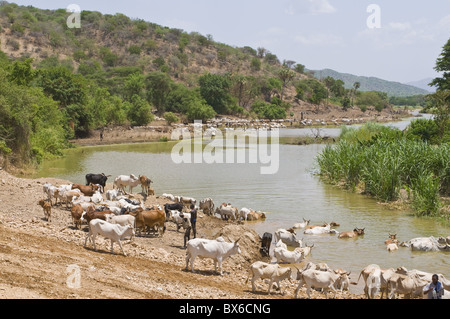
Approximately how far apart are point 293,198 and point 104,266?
15091 millimetres

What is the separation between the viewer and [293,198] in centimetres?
2467

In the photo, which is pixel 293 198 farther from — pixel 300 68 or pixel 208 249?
pixel 300 68

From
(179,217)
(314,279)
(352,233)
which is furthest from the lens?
(352,233)

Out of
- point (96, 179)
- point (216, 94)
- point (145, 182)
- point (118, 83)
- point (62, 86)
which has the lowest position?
point (145, 182)

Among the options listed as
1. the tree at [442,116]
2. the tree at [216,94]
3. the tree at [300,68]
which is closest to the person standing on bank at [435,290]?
the tree at [442,116]

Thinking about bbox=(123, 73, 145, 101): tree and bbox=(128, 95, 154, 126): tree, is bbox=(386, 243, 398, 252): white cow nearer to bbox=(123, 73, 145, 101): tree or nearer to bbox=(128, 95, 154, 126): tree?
bbox=(128, 95, 154, 126): tree

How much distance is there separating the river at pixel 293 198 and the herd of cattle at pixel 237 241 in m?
0.59

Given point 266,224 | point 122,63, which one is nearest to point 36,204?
point 266,224

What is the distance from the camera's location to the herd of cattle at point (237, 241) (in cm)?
1080

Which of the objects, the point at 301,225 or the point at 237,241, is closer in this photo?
the point at 237,241

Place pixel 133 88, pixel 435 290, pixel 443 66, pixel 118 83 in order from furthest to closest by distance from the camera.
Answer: pixel 118 83, pixel 133 88, pixel 443 66, pixel 435 290

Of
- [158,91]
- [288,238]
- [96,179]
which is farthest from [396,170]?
→ [158,91]

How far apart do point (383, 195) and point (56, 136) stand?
27692 millimetres

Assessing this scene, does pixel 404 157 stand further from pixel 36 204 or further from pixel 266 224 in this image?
pixel 36 204
